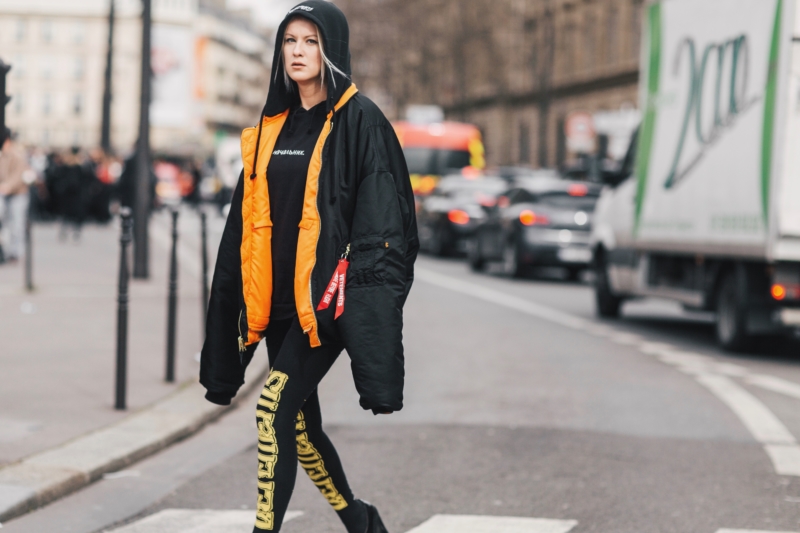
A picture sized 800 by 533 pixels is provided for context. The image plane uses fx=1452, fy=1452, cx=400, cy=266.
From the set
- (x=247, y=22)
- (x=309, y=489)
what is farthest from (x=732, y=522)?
(x=247, y=22)

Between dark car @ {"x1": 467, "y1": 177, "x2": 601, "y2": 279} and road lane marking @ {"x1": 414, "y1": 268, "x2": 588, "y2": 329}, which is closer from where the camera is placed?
road lane marking @ {"x1": 414, "y1": 268, "x2": 588, "y2": 329}

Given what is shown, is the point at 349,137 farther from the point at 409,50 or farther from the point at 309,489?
the point at 409,50

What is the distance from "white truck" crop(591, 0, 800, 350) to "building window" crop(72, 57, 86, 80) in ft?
393

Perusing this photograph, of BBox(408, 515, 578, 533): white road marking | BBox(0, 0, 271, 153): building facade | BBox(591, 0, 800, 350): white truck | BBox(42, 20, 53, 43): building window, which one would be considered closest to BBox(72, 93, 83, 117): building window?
BBox(0, 0, 271, 153): building facade

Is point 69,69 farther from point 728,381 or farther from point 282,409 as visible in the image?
point 282,409

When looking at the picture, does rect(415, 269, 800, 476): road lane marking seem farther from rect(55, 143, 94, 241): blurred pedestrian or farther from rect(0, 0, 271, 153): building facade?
rect(0, 0, 271, 153): building facade

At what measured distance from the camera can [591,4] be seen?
184 feet

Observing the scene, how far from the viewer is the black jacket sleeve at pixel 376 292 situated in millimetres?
4059

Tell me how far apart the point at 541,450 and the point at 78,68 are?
12768 cm

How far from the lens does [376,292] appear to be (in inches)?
160

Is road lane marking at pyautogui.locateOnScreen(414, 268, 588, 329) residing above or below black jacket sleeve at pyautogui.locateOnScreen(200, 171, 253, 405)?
below

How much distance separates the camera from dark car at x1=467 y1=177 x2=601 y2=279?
67.5 ft

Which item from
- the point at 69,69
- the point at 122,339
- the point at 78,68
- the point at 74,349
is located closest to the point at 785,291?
the point at 74,349

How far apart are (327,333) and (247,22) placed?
586 ft
